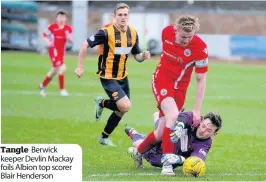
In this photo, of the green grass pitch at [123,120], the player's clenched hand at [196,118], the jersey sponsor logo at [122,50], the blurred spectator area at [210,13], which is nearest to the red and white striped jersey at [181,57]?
the player's clenched hand at [196,118]

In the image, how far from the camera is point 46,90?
23281mm

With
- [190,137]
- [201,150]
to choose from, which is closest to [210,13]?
[190,137]

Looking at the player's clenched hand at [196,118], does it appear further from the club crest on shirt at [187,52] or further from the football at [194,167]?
the club crest on shirt at [187,52]

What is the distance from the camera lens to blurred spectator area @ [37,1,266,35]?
5309 centimetres

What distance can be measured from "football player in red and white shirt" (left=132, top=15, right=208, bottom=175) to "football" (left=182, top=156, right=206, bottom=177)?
0.62 feet

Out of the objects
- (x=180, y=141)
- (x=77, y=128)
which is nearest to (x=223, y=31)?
(x=77, y=128)

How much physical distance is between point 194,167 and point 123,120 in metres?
6.81

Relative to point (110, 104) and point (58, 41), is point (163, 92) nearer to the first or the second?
point (110, 104)

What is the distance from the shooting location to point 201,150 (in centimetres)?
1045

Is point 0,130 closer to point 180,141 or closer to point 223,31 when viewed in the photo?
point 180,141

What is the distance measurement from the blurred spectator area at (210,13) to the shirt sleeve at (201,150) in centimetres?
4183

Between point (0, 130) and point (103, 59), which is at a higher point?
point (103, 59)

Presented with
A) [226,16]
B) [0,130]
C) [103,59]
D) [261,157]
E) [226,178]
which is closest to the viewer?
[226,178]

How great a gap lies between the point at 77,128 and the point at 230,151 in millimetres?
3528
